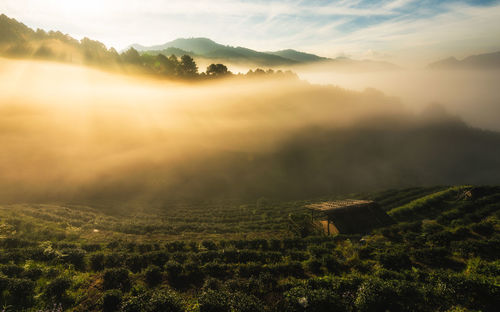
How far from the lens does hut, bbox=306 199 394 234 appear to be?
25.3 metres

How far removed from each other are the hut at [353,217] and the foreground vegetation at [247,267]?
7.78ft

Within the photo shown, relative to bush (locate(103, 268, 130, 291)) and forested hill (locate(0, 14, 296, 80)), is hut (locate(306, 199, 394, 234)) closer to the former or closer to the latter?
bush (locate(103, 268, 130, 291))

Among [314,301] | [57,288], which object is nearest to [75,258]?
[57,288]

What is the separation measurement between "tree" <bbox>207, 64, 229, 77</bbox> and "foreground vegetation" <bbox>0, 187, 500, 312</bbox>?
8842 cm

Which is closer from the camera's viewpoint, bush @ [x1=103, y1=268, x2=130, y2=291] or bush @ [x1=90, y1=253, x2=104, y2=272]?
bush @ [x1=103, y1=268, x2=130, y2=291]

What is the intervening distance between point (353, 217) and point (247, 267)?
1819cm

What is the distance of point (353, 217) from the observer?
86.8ft

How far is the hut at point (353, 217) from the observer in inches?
997

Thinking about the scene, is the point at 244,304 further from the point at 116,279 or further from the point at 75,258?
the point at 75,258

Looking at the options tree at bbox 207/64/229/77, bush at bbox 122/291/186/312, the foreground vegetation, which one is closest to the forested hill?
tree at bbox 207/64/229/77

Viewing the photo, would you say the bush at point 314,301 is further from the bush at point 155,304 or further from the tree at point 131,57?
the tree at point 131,57

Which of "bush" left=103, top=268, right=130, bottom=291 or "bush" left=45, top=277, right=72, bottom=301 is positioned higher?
"bush" left=45, top=277, right=72, bottom=301

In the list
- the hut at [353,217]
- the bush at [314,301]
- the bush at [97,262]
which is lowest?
the hut at [353,217]

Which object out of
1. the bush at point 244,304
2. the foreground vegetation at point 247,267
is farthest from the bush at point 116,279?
the bush at point 244,304
